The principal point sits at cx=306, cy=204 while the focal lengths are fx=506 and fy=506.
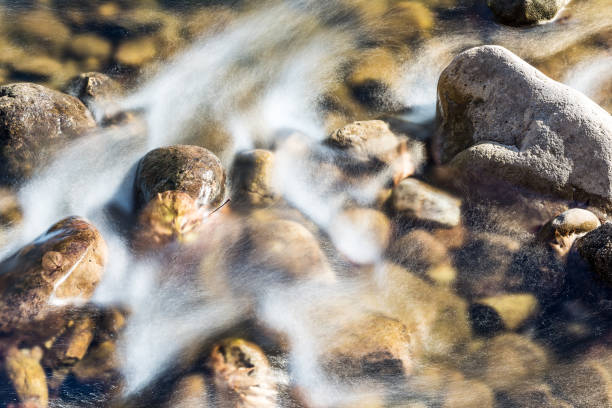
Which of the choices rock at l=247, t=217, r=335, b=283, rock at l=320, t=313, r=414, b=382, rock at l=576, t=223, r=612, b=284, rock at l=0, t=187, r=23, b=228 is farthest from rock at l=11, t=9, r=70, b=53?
rock at l=576, t=223, r=612, b=284

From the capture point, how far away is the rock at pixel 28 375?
3604mm

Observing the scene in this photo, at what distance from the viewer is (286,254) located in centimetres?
445

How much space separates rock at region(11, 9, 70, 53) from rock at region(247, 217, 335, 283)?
13.6ft

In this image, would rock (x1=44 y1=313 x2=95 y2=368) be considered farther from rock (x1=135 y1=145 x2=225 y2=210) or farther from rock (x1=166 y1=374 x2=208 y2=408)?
rock (x1=135 y1=145 x2=225 y2=210)

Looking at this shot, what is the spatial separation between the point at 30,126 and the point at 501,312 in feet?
16.2

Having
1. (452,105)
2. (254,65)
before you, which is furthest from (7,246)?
(452,105)

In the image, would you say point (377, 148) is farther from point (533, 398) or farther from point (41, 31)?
point (41, 31)

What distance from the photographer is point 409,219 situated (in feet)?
15.4

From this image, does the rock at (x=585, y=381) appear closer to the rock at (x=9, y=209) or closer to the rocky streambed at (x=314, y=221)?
the rocky streambed at (x=314, y=221)

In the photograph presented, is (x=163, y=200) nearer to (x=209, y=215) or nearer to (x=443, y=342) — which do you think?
(x=209, y=215)

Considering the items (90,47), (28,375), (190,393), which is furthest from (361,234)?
(90,47)

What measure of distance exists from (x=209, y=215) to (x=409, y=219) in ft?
6.21

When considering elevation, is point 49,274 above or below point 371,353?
above

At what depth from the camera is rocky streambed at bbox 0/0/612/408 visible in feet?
12.2
